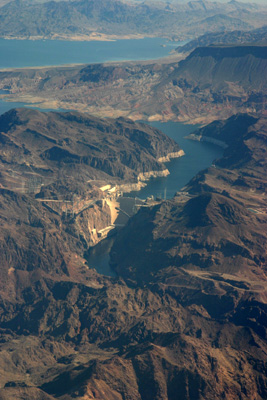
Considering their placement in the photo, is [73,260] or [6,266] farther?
[73,260]

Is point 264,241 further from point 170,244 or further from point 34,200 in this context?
point 34,200

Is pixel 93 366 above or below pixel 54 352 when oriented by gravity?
above

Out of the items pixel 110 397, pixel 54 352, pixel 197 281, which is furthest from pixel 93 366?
pixel 197 281

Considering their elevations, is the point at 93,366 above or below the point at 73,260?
above

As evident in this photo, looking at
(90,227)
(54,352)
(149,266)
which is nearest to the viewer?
(54,352)

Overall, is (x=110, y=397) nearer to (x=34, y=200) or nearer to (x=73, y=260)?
(x=73, y=260)

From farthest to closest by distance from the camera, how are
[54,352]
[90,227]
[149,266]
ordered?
[90,227] < [149,266] < [54,352]

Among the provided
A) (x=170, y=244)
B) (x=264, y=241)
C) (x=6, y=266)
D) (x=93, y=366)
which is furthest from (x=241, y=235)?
(x=93, y=366)

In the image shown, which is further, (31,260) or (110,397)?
(31,260)

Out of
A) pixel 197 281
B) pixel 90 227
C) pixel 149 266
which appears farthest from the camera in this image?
pixel 90 227
